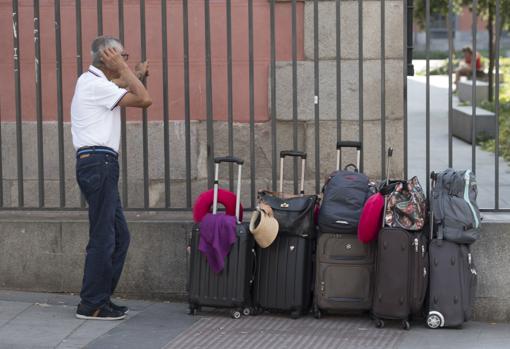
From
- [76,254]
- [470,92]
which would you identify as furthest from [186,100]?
[470,92]

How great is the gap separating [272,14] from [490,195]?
13.9ft

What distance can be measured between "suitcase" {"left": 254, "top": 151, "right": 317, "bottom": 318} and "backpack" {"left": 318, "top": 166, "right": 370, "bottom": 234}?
0.12 metres

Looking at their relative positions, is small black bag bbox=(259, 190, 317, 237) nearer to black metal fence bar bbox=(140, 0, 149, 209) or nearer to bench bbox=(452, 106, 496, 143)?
black metal fence bar bbox=(140, 0, 149, 209)

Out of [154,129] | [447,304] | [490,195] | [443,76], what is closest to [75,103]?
[154,129]

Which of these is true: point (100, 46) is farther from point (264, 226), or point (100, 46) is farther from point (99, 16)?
point (264, 226)

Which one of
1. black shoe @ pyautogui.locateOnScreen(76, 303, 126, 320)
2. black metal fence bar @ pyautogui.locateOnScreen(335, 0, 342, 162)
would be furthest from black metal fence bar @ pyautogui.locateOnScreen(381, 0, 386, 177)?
black shoe @ pyautogui.locateOnScreen(76, 303, 126, 320)

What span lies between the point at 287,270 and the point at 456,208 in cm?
118

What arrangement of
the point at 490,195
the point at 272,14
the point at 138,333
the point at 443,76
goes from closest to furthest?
the point at 138,333 < the point at 272,14 < the point at 490,195 < the point at 443,76

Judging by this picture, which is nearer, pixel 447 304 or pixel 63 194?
pixel 447 304

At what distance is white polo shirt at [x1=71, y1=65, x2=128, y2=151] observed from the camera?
6953 mm

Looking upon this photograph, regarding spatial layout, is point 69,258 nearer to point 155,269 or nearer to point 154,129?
point 155,269

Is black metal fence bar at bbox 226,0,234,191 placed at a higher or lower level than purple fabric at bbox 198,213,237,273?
higher

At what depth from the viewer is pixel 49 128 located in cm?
825

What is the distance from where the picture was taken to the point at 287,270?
24.0 ft
